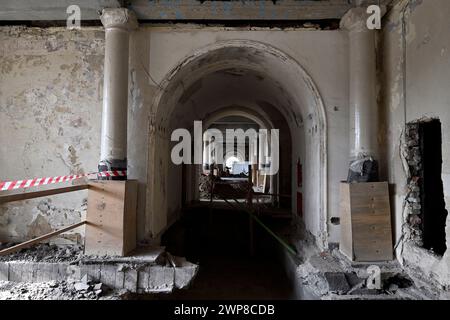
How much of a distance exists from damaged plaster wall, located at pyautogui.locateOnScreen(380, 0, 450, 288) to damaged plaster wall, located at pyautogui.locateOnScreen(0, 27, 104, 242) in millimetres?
4204

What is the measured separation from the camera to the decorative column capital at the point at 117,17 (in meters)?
3.99

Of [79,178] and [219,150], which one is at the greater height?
[219,150]

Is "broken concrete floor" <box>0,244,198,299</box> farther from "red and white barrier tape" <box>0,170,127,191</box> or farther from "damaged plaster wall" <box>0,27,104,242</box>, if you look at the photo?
"red and white barrier tape" <box>0,170,127,191</box>

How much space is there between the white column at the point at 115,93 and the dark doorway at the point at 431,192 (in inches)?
153

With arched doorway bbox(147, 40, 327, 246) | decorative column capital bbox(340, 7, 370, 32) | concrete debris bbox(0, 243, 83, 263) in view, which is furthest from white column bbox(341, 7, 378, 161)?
concrete debris bbox(0, 243, 83, 263)

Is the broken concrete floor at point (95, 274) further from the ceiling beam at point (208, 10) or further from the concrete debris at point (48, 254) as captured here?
the ceiling beam at point (208, 10)

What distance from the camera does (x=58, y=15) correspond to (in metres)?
4.19

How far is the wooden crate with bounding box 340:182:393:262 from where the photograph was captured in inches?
143

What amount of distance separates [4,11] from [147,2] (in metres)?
2.07

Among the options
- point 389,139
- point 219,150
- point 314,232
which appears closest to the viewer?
point 389,139

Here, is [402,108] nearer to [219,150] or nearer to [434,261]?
[434,261]

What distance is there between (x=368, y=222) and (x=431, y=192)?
2.60 feet

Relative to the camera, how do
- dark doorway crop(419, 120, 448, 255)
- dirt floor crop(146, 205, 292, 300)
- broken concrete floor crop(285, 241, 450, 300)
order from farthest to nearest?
dirt floor crop(146, 205, 292, 300), dark doorway crop(419, 120, 448, 255), broken concrete floor crop(285, 241, 450, 300)

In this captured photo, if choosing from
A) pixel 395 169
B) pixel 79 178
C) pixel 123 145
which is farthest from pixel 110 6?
pixel 395 169
